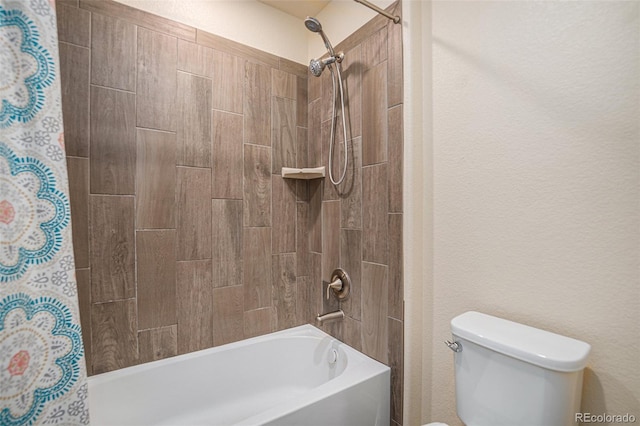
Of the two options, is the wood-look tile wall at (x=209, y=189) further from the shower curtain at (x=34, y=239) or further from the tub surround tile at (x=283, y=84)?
the shower curtain at (x=34, y=239)

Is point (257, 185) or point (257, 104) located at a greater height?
point (257, 104)

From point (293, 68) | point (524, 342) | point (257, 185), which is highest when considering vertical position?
point (293, 68)

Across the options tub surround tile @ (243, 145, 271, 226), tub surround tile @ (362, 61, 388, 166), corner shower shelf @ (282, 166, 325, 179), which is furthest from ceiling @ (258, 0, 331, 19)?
corner shower shelf @ (282, 166, 325, 179)

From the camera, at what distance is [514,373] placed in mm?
914

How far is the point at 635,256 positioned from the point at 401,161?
2.73ft

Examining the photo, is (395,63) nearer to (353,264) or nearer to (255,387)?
(353,264)

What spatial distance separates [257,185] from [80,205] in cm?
85

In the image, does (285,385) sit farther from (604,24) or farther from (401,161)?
(604,24)

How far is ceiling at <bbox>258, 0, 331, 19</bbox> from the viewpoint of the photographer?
6.03ft

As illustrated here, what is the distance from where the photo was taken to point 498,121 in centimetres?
113

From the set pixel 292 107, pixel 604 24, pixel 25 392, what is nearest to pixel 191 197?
pixel 292 107

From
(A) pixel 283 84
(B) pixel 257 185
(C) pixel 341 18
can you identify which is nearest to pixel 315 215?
(B) pixel 257 185

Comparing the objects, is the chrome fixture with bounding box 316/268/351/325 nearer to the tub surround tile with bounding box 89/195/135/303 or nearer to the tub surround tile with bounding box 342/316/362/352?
the tub surround tile with bounding box 342/316/362/352

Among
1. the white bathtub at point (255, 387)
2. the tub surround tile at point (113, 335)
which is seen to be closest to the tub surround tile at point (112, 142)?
the tub surround tile at point (113, 335)
